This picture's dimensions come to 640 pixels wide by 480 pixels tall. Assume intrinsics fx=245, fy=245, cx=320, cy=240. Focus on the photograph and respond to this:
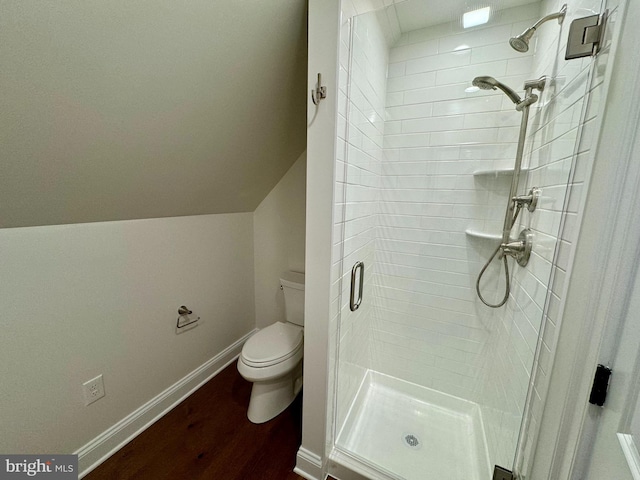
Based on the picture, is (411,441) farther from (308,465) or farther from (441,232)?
(441,232)

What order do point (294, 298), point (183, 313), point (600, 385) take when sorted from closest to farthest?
1. point (600, 385)
2. point (183, 313)
3. point (294, 298)

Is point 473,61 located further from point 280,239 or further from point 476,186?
point 280,239

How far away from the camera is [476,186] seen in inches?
54.3

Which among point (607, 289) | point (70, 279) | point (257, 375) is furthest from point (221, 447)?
point (607, 289)

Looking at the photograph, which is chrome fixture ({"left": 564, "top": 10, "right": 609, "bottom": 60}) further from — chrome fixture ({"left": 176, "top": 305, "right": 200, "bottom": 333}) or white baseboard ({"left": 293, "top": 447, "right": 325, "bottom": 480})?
chrome fixture ({"left": 176, "top": 305, "right": 200, "bottom": 333})

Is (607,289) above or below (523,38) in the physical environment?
below

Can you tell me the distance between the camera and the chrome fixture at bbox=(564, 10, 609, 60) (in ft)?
1.99

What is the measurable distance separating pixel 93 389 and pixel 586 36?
2223 mm

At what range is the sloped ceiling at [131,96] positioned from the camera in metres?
0.65

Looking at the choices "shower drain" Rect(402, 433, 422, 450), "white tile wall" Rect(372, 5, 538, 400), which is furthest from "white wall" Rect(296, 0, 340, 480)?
"white tile wall" Rect(372, 5, 538, 400)

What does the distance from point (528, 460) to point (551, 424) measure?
24cm


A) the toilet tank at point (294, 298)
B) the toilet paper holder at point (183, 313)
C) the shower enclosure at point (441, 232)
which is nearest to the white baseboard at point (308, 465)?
the shower enclosure at point (441, 232)

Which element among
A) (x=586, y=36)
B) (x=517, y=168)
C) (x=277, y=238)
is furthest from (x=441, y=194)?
(x=277, y=238)

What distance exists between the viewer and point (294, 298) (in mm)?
1785
